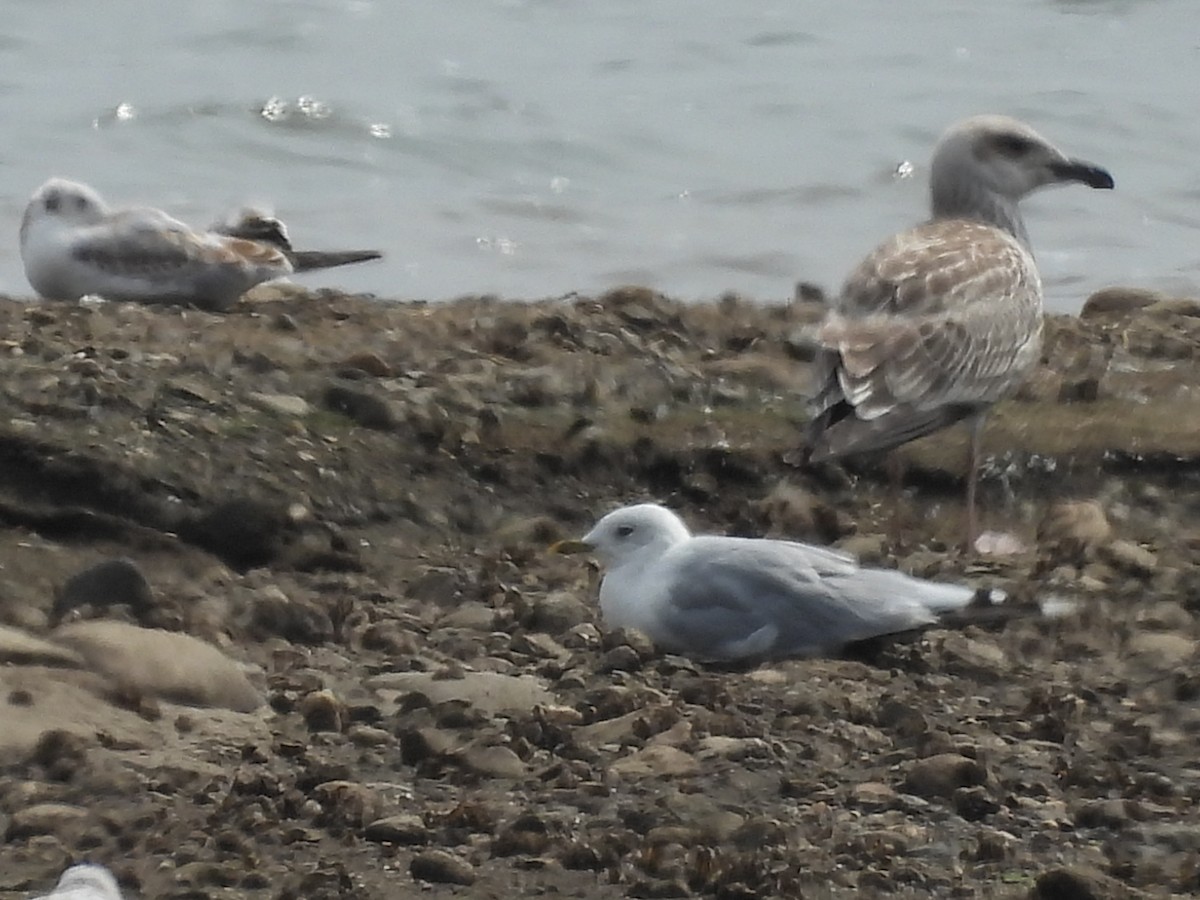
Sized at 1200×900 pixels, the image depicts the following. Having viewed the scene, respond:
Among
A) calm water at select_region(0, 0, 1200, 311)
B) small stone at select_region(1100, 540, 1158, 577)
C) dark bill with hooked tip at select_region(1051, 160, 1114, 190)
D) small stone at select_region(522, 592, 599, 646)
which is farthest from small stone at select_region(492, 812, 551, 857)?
calm water at select_region(0, 0, 1200, 311)

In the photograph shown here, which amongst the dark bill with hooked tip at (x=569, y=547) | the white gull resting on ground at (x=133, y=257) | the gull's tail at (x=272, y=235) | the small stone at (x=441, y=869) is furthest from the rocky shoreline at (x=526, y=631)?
the gull's tail at (x=272, y=235)

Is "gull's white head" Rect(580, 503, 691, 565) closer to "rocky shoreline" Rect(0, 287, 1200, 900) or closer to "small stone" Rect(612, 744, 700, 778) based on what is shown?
"rocky shoreline" Rect(0, 287, 1200, 900)

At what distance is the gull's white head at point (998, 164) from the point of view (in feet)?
28.5

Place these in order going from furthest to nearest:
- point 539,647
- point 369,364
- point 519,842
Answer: point 369,364 < point 539,647 < point 519,842

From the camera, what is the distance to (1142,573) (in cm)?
660

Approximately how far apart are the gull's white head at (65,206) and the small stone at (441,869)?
19.4 feet

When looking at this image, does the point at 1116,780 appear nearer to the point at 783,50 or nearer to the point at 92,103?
the point at 92,103

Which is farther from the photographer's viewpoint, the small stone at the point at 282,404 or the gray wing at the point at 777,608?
the small stone at the point at 282,404

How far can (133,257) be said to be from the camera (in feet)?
31.4

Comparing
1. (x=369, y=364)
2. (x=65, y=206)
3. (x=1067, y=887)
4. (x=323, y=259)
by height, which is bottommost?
(x=323, y=259)

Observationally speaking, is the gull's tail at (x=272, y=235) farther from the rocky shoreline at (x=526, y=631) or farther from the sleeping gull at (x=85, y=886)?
the sleeping gull at (x=85, y=886)

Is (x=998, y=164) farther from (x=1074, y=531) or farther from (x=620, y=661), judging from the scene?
(x=620, y=661)

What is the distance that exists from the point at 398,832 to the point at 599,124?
11.5m

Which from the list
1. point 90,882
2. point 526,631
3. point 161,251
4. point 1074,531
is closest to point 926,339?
point 1074,531
